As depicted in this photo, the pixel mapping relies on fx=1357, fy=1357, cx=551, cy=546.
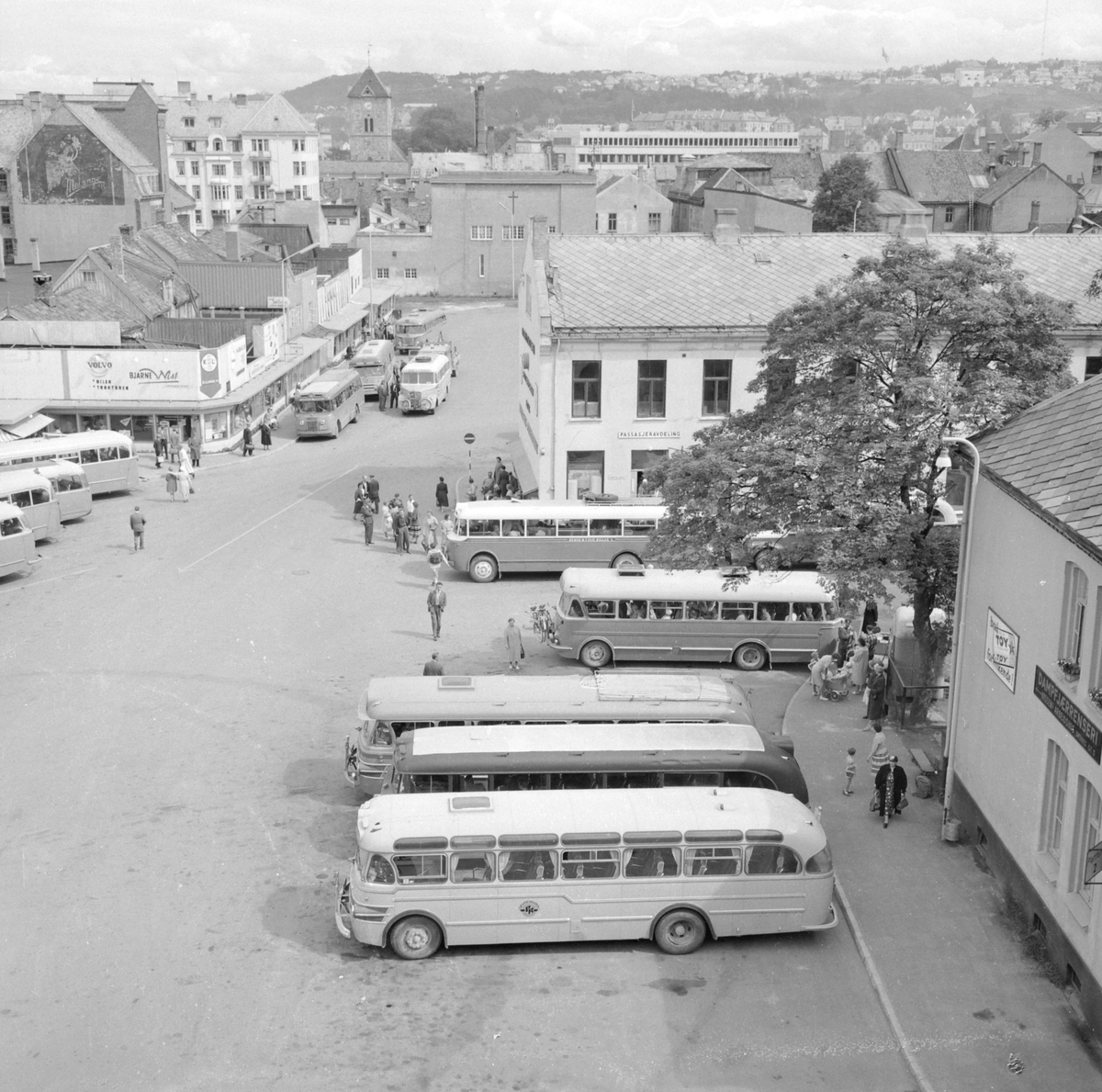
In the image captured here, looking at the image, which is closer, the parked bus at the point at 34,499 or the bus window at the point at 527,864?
the bus window at the point at 527,864

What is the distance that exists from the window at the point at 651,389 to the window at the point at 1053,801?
24763mm

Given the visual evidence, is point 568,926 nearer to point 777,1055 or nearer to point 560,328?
point 777,1055

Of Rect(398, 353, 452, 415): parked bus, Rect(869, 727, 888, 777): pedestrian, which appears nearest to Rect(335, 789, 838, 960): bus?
Rect(869, 727, 888, 777): pedestrian

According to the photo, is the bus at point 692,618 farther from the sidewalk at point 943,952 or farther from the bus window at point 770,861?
the bus window at point 770,861

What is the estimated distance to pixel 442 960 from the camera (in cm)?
1888

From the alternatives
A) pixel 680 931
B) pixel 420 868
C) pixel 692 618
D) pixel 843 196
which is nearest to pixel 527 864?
pixel 420 868

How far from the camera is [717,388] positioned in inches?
1655

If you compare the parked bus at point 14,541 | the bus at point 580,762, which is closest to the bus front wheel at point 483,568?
the parked bus at point 14,541

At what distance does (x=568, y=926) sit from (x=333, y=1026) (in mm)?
3572

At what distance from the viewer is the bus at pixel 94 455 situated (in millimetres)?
43938

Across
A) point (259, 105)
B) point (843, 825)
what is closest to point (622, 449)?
point (843, 825)

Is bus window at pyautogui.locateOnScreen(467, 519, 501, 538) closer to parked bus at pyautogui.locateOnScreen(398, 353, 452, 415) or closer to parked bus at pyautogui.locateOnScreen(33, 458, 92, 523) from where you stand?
parked bus at pyautogui.locateOnScreen(33, 458, 92, 523)

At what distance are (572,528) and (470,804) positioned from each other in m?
18.9

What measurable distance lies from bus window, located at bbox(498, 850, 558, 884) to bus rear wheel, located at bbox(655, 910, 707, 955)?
1738 mm
